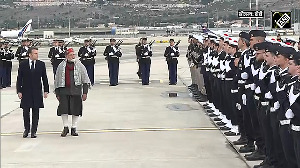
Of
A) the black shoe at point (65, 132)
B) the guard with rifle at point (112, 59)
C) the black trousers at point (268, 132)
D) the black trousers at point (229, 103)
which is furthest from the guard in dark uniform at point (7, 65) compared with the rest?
the black trousers at point (268, 132)

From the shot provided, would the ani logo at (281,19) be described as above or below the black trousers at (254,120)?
above

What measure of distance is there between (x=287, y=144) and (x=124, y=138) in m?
4.47

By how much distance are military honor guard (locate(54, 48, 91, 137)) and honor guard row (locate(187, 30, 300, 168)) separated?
2774 millimetres

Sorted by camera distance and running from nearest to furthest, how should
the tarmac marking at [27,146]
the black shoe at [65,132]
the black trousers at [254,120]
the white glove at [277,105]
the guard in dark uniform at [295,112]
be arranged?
1. the guard in dark uniform at [295,112]
2. the white glove at [277,105]
3. the black trousers at [254,120]
4. the tarmac marking at [27,146]
5. the black shoe at [65,132]

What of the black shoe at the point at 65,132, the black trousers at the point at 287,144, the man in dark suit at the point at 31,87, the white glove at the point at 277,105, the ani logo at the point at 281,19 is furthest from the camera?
the ani logo at the point at 281,19

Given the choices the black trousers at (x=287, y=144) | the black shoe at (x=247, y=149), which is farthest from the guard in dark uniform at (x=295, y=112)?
the black shoe at (x=247, y=149)

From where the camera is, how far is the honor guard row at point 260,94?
6.70m

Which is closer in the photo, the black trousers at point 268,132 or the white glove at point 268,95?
the white glove at point 268,95

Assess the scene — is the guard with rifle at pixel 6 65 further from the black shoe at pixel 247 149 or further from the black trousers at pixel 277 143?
the black trousers at pixel 277 143

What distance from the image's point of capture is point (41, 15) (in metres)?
197

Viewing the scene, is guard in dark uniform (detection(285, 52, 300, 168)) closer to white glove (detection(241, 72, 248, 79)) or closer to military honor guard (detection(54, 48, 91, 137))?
white glove (detection(241, 72, 248, 79))

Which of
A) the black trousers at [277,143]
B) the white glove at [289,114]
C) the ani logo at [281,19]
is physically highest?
the ani logo at [281,19]

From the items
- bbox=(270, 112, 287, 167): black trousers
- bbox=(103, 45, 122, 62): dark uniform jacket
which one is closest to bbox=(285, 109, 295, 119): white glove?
bbox=(270, 112, 287, 167): black trousers

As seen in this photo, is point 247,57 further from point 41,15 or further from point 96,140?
point 41,15
